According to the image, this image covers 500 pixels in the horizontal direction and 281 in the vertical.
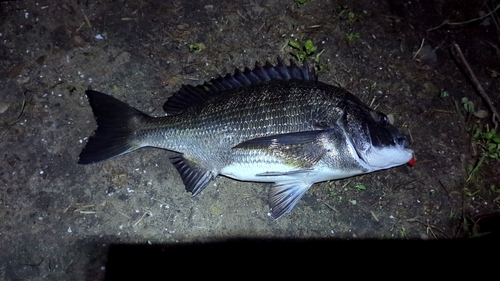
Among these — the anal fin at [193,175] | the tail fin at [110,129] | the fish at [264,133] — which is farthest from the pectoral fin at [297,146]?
the tail fin at [110,129]

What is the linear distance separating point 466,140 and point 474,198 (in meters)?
0.59

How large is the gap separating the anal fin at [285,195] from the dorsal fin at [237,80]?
94cm

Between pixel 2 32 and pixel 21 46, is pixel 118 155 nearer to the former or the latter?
pixel 21 46

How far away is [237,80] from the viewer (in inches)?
138

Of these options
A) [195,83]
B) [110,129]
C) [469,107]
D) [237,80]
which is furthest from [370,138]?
[110,129]

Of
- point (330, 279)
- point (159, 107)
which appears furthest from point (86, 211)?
point (330, 279)

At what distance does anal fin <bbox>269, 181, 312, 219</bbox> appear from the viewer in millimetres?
3400

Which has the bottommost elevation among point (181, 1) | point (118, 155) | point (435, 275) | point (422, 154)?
point (435, 275)

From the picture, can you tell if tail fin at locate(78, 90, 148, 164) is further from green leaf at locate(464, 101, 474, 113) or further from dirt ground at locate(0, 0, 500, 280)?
green leaf at locate(464, 101, 474, 113)

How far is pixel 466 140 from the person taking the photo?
3.90 metres

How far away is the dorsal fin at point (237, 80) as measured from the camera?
11.4 ft

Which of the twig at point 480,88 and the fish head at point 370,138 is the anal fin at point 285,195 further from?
the twig at point 480,88

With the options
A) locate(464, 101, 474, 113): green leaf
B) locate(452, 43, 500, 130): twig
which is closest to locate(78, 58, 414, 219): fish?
locate(464, 101, 474, 113): green leaf

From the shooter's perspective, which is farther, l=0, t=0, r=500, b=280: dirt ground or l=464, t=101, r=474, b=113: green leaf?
l=464, t=101, r=474, b=113: green leaf
